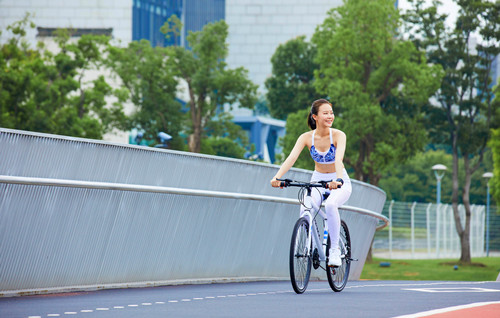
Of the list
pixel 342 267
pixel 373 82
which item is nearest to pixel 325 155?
pixel 342 267

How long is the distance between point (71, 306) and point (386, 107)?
1424 inches

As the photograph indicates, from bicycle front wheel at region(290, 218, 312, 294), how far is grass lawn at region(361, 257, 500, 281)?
26.3 metres

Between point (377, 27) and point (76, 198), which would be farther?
point (377, 27)

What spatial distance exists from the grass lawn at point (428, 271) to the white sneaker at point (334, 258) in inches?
1024

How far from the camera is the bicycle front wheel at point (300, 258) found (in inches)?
340

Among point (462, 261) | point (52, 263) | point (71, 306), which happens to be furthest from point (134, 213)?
point (462, 261)

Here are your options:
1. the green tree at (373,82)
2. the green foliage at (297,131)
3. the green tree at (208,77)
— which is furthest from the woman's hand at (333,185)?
the green tree at (208,77)

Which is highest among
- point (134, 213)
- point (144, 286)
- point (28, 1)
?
point (28, 1)

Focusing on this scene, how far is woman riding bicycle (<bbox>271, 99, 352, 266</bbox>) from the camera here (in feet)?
29.6

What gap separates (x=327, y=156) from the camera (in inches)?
358

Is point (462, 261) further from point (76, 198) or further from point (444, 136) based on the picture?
point (76, 198)

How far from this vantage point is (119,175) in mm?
10195

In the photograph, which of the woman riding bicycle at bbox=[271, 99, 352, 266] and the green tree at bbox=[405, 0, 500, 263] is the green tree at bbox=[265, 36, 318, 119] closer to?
the green tree at bbox=[405, 0, 500, 263]

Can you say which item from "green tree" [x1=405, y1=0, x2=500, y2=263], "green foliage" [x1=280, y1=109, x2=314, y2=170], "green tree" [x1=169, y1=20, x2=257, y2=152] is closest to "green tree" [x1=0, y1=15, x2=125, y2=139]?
"green tree" [x1=169, y1=20, x2=257, y2=152]
